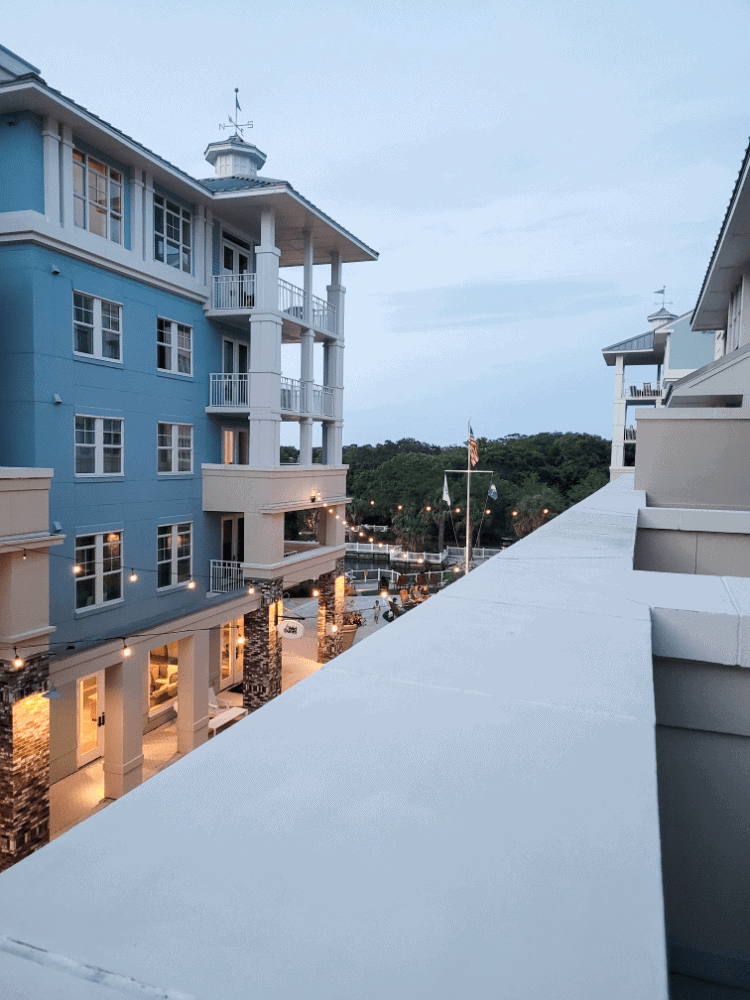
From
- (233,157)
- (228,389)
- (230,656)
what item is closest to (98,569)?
(228,389)

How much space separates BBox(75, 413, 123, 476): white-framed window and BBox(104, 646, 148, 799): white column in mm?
4291

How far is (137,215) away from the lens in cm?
1645

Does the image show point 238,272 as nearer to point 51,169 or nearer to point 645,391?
point 51,169

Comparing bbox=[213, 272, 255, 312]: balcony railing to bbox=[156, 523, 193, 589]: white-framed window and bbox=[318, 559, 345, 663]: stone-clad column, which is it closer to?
bbox=[156, 523, 193, 589]: white-framed window

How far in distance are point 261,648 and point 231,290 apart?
408 inches

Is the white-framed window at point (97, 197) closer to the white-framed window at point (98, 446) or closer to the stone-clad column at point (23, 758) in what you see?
the white-framed window at point (98, 446)

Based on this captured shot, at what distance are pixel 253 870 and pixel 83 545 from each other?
1561 cm

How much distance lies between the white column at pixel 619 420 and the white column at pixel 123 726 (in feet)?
101

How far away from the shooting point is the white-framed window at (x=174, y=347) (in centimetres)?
1781

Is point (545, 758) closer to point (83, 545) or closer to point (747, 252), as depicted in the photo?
point (83, 545)

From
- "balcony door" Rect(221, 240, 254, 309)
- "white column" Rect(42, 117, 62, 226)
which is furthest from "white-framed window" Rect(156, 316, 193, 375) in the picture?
"white column" Rect(42, 117, 62, 226)

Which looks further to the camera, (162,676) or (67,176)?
(162,676)

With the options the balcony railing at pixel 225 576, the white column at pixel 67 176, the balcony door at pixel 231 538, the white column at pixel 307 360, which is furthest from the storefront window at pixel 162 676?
the white column at pixel 67 176

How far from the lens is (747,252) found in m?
15.8
